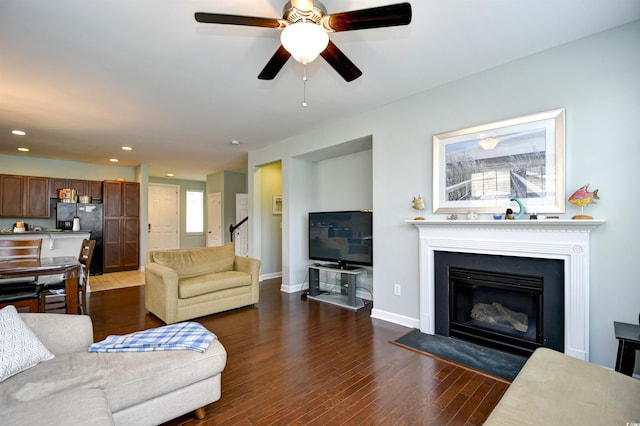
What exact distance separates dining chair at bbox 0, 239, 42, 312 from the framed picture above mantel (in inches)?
163

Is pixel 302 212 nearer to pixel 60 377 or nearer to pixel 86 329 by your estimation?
pixel 86 329

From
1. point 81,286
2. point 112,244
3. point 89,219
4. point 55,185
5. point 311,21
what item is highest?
point 311,21

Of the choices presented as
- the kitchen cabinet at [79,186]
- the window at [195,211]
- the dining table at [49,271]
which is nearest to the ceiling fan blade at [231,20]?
the dining table at [49,271]

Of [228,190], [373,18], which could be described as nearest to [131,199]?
[228,190]

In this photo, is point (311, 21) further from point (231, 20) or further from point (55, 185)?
point (55, 185)

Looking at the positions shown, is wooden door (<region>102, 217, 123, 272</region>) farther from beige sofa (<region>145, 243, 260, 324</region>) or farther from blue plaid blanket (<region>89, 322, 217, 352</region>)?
blue plaid blanket (<region>89, 322, 217, 352</region>)

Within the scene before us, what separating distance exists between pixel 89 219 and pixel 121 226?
2.05 feet

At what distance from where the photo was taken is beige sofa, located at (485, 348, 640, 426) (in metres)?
1.18


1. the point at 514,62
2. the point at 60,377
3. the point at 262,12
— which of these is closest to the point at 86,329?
the point at 60,377

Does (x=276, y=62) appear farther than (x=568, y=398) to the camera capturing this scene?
Yes

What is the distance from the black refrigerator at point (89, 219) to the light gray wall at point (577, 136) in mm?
6521

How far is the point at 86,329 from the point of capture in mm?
1937

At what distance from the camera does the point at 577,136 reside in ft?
7.73

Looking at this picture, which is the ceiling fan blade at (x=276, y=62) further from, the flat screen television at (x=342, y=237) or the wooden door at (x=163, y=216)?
the wooden door at (x=163, y=216)
